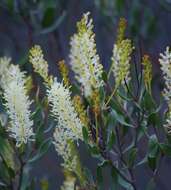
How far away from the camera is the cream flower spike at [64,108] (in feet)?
3.21

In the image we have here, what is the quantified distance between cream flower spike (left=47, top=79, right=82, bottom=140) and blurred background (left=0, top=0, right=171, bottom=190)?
46 cm

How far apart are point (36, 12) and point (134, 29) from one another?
372 millimetres

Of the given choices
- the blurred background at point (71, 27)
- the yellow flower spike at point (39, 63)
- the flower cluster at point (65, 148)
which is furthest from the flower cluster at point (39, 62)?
the blurred background at point (71, 27)

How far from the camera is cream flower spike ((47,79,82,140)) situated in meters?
0.98

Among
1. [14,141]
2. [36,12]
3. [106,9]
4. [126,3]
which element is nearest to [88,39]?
[14,141]

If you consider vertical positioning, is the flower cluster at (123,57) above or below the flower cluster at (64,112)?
above

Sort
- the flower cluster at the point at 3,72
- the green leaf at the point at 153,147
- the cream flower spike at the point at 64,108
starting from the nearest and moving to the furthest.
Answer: the cream flower spike at the point at 64,108, the green leaf at the point at 153,147, the flower cluster at the point at 3,72

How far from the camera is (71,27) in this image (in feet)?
8.50

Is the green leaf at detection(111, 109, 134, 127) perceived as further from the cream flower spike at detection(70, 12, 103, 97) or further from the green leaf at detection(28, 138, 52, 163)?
the green leaf at detection(28, 138, 52, 163)

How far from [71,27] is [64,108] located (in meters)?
1.64

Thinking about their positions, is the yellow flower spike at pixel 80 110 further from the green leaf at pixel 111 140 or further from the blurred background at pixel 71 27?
the blurred background at pixel 71 27

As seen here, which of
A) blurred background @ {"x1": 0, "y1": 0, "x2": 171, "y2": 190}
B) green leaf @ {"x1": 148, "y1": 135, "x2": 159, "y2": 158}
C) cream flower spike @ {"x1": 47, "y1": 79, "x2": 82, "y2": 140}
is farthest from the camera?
blurred background @ {"x1": 0, "y1": 0, "x2": 171, "y2": 190}

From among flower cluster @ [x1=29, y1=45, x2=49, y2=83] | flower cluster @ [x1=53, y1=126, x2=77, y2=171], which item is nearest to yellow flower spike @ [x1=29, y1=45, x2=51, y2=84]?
flower cluster @ [x1=29, y1=45, x2=49, y2=83]

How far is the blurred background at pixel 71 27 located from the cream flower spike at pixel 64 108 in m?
0.46
